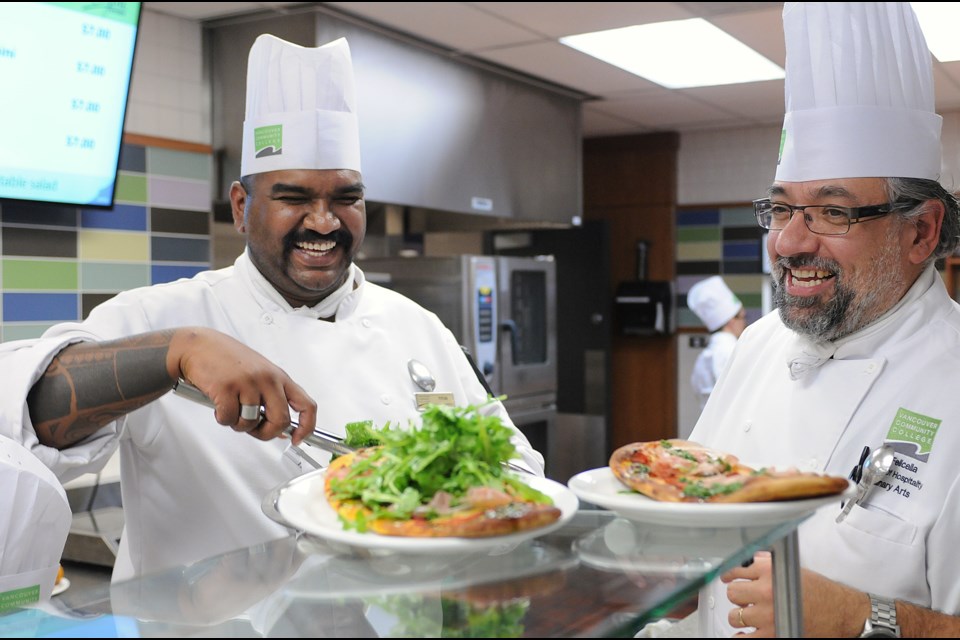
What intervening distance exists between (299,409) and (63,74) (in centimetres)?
238

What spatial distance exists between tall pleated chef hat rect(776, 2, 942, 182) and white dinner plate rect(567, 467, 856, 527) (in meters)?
0.86

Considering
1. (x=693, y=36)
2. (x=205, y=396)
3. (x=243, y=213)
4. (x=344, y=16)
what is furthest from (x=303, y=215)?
(x=693, y=36)

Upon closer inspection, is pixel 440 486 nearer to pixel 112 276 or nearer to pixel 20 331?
pixel 20 331

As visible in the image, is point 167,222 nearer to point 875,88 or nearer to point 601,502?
point 875,88

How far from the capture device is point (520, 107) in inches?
192

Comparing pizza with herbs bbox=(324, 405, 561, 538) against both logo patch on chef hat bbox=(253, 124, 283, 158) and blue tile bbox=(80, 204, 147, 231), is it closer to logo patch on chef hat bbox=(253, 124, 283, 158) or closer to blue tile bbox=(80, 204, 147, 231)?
logo patch on chef hat bbox=(253, 124, 283, 158)

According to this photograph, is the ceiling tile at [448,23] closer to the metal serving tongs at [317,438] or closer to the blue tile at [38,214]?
the blue tile at [38,214]

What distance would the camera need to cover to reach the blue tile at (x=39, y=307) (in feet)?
10.1

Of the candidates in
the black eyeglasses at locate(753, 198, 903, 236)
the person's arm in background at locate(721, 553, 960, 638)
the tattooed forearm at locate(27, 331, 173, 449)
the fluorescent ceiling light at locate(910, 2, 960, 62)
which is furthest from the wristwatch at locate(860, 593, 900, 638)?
the fluorescent ceiling light at locate(910, 2, 960, 62)

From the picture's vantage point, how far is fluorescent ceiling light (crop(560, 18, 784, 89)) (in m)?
4.01

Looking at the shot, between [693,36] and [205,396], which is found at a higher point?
[693,36]

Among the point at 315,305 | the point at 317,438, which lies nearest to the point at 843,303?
the point at 317,438

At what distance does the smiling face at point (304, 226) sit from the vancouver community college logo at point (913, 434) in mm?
1064

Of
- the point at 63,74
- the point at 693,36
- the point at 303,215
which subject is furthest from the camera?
the point at 693,36
